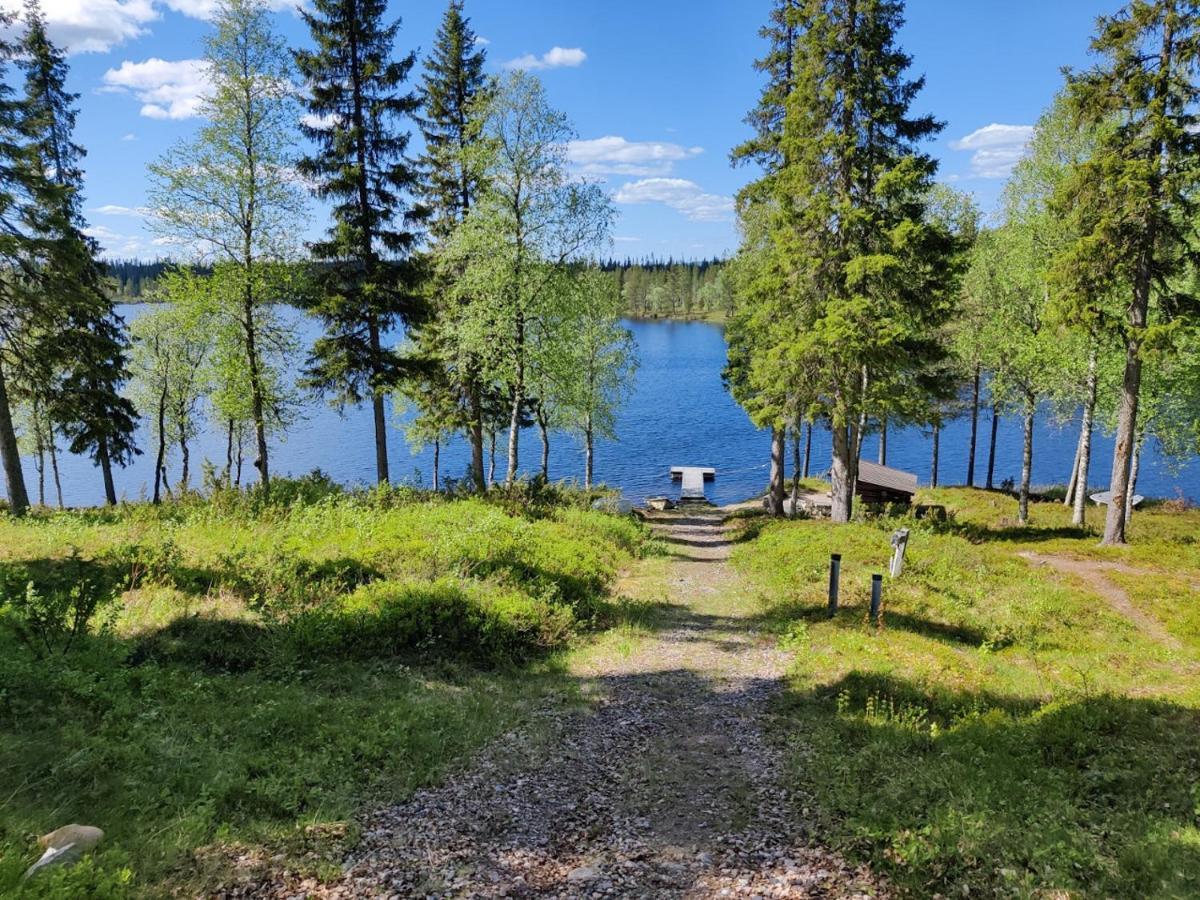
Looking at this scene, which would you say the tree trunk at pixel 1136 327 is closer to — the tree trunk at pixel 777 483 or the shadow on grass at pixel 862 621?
the shadow on grass at pixel 862 621

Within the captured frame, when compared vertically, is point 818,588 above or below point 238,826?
below

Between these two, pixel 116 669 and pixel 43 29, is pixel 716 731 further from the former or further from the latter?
pixel 43 29

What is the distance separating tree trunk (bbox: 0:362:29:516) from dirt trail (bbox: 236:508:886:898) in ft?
51.9

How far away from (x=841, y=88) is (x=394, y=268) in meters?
14.4

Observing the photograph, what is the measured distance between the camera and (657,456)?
60219 mm

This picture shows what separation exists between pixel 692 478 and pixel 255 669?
42.9m

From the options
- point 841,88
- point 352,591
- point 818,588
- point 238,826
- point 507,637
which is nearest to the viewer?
point 238,826

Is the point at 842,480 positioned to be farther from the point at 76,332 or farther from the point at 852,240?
the point at 76,332

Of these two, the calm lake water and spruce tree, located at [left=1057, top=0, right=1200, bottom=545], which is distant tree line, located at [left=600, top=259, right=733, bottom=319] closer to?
the calm lake water

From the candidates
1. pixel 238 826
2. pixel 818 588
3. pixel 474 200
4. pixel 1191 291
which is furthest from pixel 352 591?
pixel 1191 291

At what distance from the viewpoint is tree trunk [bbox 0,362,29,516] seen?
15.9 meters

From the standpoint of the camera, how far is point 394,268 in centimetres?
2098

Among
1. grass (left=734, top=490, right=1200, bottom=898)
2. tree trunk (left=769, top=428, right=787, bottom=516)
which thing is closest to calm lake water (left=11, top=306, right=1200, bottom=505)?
tree trunk (left=769, top=428, right=787, bottom=516)

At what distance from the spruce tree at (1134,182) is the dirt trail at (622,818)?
621 inches
